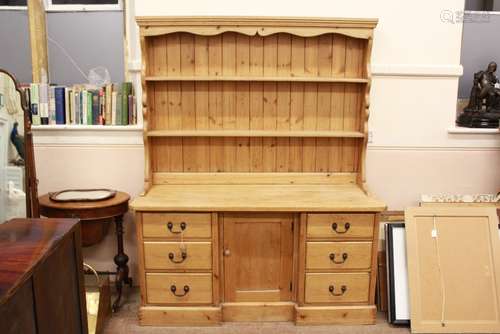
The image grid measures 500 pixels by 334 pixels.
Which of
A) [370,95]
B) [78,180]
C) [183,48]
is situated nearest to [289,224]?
[370,95]

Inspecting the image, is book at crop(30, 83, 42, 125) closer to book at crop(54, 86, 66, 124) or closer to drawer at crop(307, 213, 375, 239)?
book at crop(54, 86, 66, 124)

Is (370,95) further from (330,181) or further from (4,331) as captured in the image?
(4,331)

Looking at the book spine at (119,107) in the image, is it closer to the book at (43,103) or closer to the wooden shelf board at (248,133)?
the wooden shelf board at (248,133)

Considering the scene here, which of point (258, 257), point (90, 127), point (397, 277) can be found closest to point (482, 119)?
point (397, 277)

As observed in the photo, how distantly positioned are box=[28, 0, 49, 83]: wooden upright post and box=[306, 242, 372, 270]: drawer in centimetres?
209

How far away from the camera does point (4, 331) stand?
3.82 ft

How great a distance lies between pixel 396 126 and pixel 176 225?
1546mm

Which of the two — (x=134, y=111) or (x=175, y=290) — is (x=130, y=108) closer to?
(x=134, y=111)

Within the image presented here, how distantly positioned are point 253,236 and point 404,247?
93 cm

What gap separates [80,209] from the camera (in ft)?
8.04

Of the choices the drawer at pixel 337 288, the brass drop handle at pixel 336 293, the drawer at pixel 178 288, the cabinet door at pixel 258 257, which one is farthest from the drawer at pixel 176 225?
the brass drop handle at pixel 336 293

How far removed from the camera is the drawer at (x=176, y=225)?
2410 millimetres

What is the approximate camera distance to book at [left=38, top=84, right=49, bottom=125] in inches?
109

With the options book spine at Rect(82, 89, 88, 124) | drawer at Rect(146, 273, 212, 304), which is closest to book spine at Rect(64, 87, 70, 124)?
book spine at Rect(82, 89, 88, 124)
